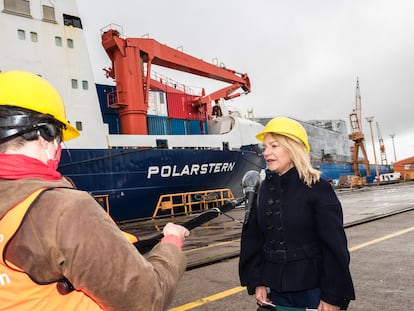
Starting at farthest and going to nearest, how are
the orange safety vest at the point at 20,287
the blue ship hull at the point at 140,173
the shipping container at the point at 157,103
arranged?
the shipping container at the point at 157,103 < the blue ship hull at the point at 140,173 < the orange safety vest at the point at 20,287

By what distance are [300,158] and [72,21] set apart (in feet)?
48.7

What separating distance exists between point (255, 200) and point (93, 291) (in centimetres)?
156

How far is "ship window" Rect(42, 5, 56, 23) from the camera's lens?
13.9 metres

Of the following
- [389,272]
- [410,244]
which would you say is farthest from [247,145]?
[389,272]

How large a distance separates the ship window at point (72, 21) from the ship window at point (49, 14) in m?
0.49

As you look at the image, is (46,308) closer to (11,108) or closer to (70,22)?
(11,108)

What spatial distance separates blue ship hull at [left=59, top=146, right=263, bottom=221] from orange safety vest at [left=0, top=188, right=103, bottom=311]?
11791 mm

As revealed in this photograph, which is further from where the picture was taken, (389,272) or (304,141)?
(389,272)

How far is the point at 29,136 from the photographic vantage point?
1.24 meters

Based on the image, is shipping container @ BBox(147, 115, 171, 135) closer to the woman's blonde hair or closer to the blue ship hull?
the blue ship hull

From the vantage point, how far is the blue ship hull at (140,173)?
12914 mm

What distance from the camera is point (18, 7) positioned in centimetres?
1321

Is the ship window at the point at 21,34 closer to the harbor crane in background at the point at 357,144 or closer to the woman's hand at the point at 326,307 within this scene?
the woman's hand at the point at 326,307

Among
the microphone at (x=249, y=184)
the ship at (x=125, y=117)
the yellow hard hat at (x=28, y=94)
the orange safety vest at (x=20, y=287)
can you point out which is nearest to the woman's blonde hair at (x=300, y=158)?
the microphone at (x=249, y=184)
